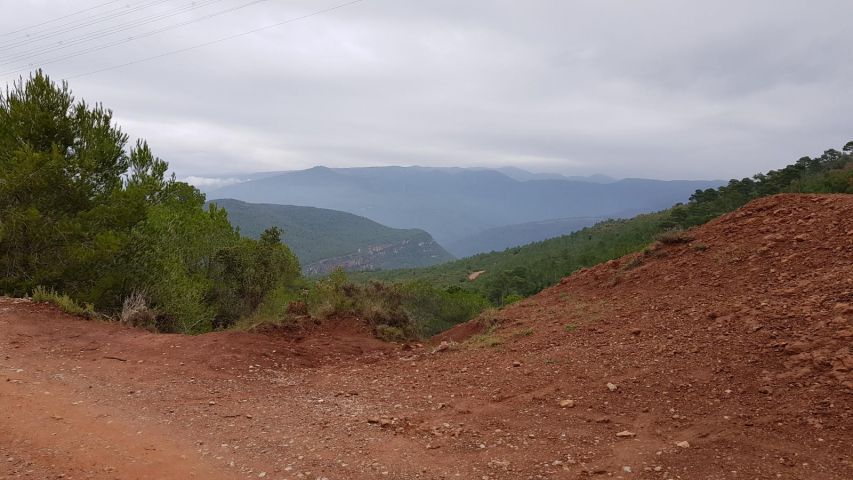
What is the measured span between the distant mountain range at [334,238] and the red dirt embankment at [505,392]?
101m

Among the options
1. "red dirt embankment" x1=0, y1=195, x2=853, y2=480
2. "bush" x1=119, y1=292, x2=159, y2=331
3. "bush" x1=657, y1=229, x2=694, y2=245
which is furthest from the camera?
"bush" x1=657, y1=229, x2=694, y2=245

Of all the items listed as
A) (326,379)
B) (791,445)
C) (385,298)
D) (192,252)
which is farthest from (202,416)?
(192,252)

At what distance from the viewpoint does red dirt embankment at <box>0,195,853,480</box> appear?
4.07m

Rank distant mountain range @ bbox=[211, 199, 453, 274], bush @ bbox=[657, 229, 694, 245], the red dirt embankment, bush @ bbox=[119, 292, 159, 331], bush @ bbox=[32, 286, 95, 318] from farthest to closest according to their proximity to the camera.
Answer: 1. distant mountain range @ bbox=[211, 199, 453, 274]
2. bush @ bbox=[657, 229, 694, 245]
3. bush @ bbox=[119, 292, 159, 331]
4. bush @ bbox=[32, 286, 95, 318]
5. the red dirt embankment

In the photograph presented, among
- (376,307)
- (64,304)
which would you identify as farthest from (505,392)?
(64,304)

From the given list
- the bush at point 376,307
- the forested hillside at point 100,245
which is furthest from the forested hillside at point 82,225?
the bush at point 376,307

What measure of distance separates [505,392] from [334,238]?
140570 millimetres

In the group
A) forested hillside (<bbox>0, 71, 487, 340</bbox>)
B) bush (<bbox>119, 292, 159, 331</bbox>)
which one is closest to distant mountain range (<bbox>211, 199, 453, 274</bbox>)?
forested hillside (<bbox>0, 71, 487, 340</bbox>)

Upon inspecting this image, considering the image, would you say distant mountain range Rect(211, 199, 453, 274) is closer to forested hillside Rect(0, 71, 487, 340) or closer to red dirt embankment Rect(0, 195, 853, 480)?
forested hillside Rect(0, 71, 487, 340)

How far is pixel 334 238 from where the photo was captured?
143500 millimetres

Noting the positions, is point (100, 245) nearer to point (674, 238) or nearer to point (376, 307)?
point (376, 307)

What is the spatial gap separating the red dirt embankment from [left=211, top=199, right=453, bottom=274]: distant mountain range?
331ft

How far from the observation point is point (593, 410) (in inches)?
197

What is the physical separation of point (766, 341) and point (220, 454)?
588 cm
